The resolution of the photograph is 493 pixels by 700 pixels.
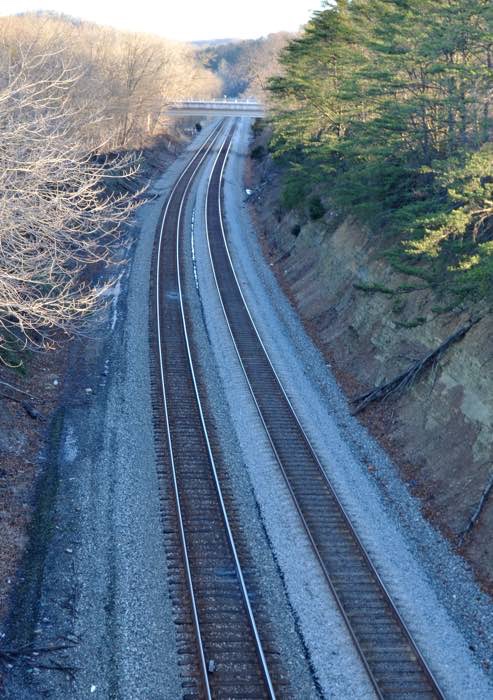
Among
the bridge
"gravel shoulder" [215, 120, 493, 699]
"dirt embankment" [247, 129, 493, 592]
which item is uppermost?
the bridge

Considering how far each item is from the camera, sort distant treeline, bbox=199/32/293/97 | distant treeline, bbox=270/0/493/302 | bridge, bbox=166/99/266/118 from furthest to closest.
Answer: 1. distant treeline, bbox=199/32/293/97
2. bridge, bbox=166/99/266/118
3. distant treeline, bbox=270/0/493/302

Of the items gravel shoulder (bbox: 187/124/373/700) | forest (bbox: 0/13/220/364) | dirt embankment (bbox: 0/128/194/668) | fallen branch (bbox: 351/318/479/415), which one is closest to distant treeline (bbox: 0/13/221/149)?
forest (bbox: 0/13/220/364)

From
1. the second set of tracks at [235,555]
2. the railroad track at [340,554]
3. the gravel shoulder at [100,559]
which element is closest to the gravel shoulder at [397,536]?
the railroad track at [340,554]

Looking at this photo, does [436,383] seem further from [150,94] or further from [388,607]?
[150,94]

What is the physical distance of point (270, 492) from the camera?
620 inches

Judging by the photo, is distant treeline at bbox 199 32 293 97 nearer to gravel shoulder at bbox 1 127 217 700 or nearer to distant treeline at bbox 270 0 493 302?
distant treeline at bbox 270 0 493 302

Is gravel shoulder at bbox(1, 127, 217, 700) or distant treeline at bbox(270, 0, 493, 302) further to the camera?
distant treeline at bbox(270, 0, 493, 302)

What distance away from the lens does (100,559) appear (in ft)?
43.4

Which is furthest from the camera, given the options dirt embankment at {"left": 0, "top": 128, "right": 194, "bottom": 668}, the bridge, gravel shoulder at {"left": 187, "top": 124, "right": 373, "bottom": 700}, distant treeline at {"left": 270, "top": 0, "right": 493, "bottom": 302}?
the bridge

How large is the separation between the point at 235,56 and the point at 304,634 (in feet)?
647

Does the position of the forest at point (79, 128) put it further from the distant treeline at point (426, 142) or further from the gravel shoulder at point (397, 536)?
the distant treeline at point (426, 142)

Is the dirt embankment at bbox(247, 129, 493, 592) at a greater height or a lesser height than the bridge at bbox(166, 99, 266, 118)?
lesser

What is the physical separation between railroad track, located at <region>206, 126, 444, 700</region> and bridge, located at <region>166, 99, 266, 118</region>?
59.1 meters

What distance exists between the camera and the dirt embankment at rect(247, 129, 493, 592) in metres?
15.1
